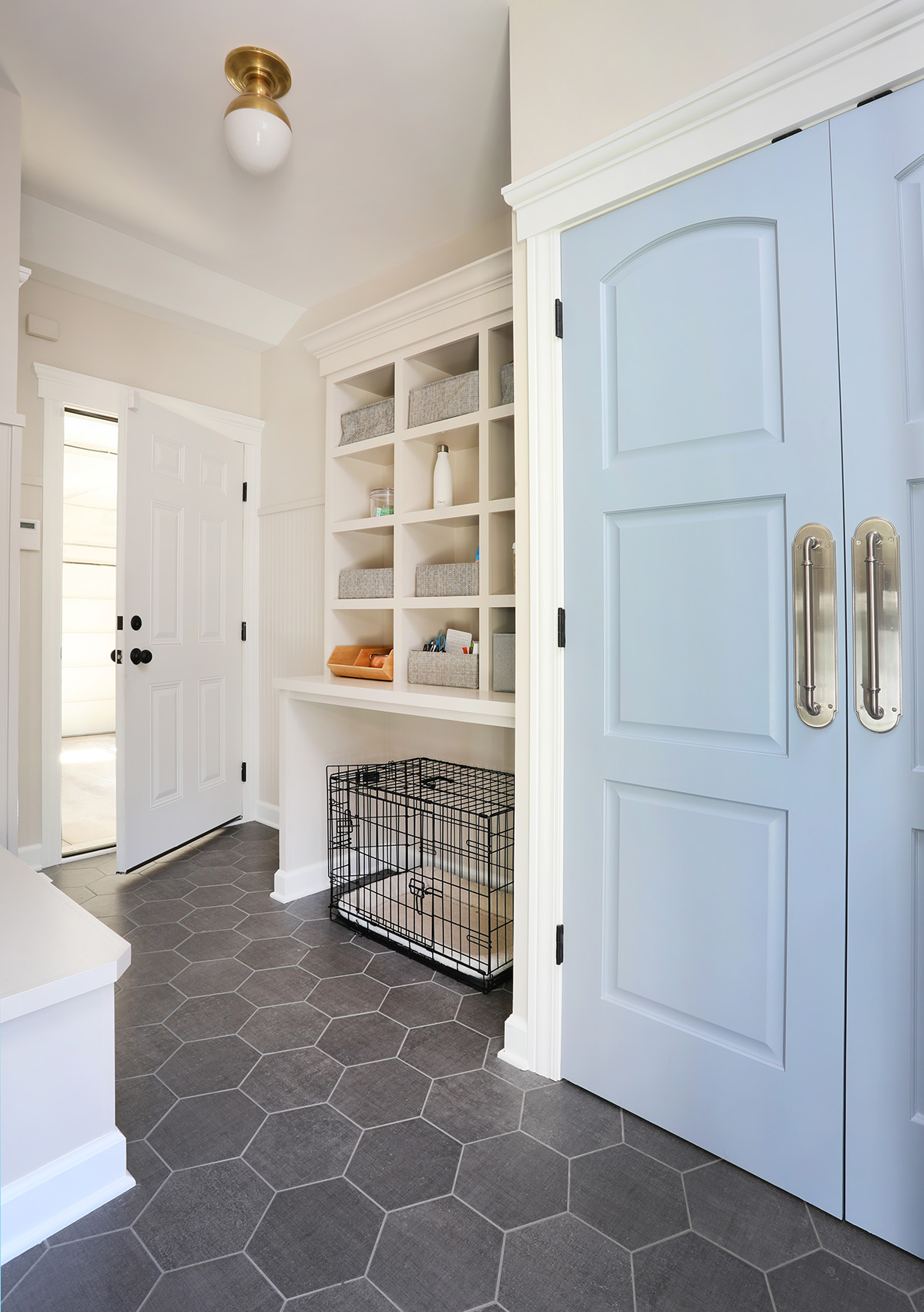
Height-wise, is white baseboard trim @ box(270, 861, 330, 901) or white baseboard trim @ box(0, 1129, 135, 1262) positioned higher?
white baseboard trim @ box(270, 861, 330, 901)

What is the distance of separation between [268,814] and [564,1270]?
110 inches

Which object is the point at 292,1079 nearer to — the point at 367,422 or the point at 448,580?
the point at 448,580

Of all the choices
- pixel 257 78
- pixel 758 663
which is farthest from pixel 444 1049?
pixel 257 78

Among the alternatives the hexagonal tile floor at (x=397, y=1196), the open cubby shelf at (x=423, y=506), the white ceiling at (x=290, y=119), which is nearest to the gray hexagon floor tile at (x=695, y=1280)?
the hexagonal tile floor at (x=397, y=1196)

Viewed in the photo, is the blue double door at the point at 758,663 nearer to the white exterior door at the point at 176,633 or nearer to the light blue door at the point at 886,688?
the light blue door at the point at 886,688

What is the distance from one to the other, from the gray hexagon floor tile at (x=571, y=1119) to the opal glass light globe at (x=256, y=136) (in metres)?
2.58

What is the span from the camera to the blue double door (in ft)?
3.94

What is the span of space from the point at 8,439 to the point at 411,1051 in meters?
2.13

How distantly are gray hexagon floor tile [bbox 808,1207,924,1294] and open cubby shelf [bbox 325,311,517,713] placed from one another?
4.26ft

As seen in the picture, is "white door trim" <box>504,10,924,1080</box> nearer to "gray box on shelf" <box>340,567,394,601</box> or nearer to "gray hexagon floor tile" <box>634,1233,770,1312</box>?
"gray hexagon floor tile" <box>634,1233,770,1312</box>

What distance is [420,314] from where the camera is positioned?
242 cm

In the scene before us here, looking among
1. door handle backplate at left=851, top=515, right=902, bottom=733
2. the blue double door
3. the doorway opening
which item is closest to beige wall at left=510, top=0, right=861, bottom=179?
the blue double door

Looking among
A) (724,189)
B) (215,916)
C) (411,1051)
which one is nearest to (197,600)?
(215,916)

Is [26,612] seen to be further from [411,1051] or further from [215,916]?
[411,1051]
